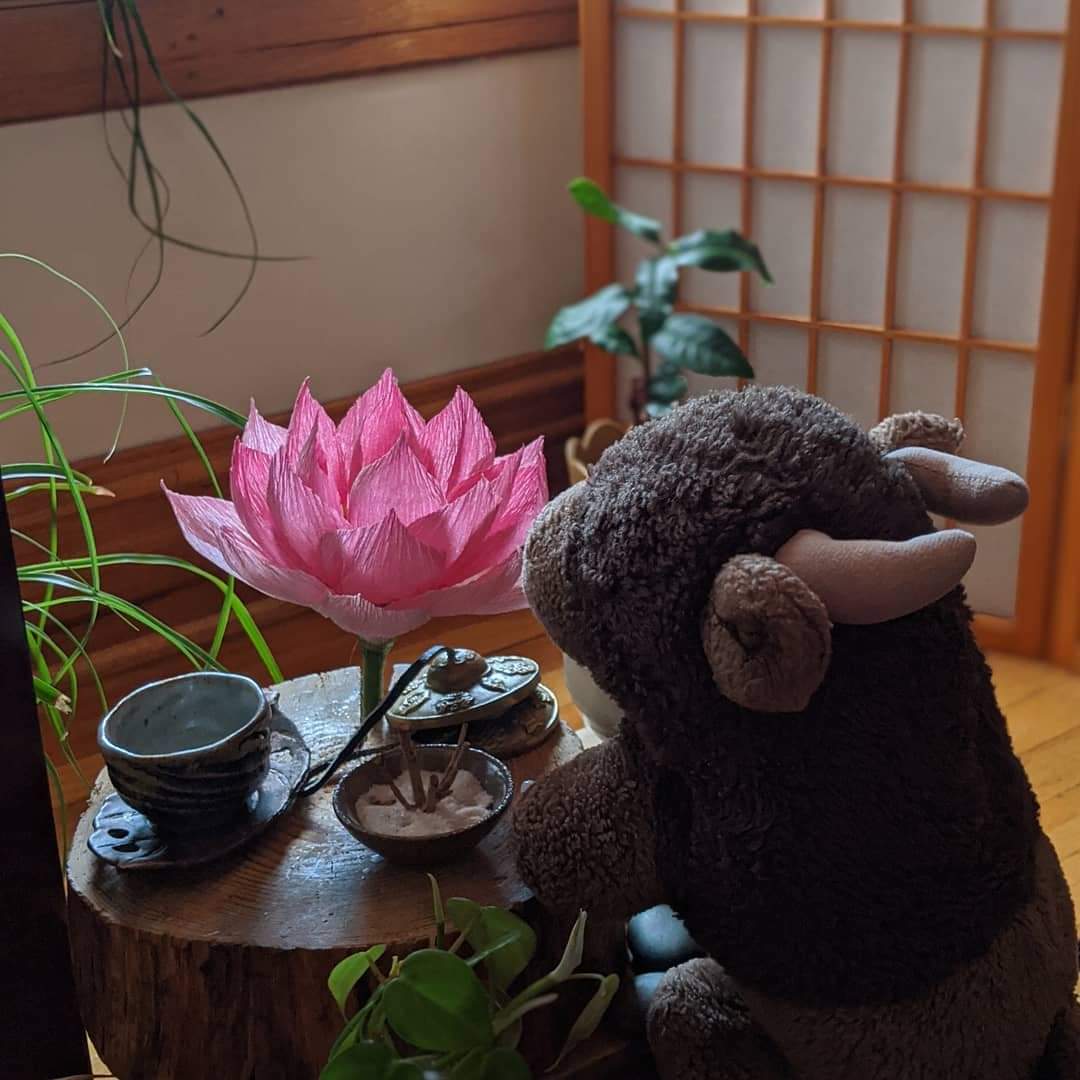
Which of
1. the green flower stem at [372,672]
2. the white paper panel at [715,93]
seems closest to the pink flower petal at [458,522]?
the green flower stem at [372,672]

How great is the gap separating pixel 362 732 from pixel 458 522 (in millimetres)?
174

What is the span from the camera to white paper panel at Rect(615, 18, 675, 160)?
222 centimetres

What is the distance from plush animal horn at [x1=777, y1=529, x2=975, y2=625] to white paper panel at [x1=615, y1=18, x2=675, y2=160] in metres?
1.52

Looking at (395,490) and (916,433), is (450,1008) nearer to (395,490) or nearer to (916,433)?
(395,490)

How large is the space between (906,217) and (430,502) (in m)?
1.28

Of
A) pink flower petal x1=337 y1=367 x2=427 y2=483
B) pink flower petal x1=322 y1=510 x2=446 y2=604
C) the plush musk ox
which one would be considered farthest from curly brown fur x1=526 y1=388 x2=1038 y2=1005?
pink flower petal x1=337 y1=367 x2=427 y2=483

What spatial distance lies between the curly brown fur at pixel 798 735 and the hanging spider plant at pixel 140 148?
3.42ft

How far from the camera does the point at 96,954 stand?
1005 millimetres

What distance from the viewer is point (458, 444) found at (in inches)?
43.5

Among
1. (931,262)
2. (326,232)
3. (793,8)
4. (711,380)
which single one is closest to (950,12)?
(793,8)

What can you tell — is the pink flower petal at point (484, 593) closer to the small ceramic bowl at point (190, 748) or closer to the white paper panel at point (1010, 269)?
the small ceramic bowl at point (190, 748)

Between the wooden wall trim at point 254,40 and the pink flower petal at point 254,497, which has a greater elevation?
the wooden wall trim at point 254,40

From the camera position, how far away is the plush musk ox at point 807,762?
2.95 ft

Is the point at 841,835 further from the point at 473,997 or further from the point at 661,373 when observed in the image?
the point at 661,373
